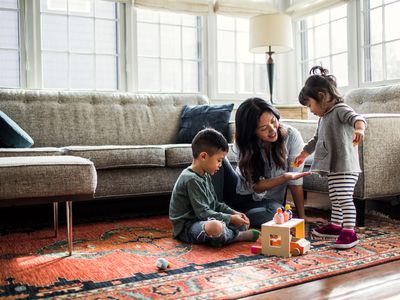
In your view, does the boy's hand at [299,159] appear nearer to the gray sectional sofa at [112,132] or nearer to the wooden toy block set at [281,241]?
the wooden toy block set at [281,241]

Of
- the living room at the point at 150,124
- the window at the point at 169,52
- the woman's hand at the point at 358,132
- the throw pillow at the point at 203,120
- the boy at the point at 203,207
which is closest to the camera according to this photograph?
the living room at the point at 150,124

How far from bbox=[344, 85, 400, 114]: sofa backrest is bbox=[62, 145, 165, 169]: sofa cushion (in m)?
1.50

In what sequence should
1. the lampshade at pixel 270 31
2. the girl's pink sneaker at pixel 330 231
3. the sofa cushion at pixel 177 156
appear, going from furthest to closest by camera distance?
the lampshade at pixel 270 31 < the sofa cushion at pixel 177 156 < the girl's pink sneaker at pixel 330 231

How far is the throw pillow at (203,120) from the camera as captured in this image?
3.54 m

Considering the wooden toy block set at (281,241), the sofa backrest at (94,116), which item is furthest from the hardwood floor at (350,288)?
the sofa backrest at (94,116)

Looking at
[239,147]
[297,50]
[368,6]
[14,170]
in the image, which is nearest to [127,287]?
[14,170]

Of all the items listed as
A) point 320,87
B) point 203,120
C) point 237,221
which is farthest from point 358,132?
point 203,120

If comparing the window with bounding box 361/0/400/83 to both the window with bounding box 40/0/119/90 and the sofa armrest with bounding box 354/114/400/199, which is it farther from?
the window with bounding box 40/0/119/90

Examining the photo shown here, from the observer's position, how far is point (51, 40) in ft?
12.8

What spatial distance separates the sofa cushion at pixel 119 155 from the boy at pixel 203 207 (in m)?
0.65

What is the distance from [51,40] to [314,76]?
8.10ft

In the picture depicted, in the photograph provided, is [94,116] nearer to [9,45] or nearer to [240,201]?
[9,45]

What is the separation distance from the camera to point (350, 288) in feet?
5.20

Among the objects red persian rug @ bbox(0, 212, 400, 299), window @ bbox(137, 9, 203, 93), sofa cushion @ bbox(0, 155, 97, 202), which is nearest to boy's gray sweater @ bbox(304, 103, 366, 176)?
red persian rug @ bbox(0, 212, 400, 299)
